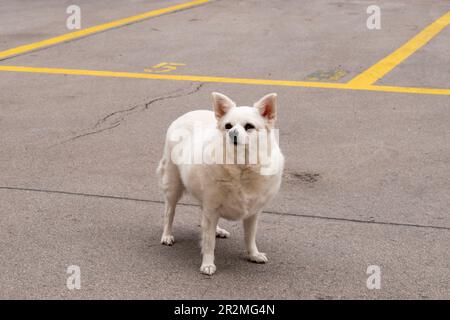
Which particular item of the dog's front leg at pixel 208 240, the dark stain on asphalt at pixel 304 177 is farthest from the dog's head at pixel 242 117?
the dark stain on asphalt at pixel 304 177

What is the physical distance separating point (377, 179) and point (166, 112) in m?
3.08

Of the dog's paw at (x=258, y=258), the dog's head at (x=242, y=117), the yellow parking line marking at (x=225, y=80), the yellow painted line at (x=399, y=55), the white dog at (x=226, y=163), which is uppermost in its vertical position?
the dog's head at (x=242, y=117)

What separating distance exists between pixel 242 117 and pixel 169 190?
3.63ft

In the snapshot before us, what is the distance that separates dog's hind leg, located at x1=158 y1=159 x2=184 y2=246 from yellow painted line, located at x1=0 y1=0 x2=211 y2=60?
7.54 m

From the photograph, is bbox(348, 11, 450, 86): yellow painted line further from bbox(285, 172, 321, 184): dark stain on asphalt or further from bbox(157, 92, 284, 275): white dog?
bbox(157, 92, 284, 275): white dog

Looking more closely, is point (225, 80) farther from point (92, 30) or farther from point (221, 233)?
point (221, 233)

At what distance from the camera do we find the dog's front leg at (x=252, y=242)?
5735 mm

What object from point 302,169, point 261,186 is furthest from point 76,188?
point 261,186

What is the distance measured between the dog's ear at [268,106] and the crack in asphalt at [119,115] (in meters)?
3.96

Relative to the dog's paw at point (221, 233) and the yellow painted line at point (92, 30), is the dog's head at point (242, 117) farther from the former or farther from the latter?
the yellow painted line at point (92, 30)

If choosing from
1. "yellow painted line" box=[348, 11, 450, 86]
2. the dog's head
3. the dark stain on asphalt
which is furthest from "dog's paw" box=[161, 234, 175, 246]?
"yellow painted line" box=[348, 11, 450, 86]

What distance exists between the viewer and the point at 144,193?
284 inches


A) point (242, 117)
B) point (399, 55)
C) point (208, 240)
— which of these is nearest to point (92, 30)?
point (399, 55)

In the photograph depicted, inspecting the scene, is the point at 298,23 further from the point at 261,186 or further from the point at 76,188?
the point at 261,186
